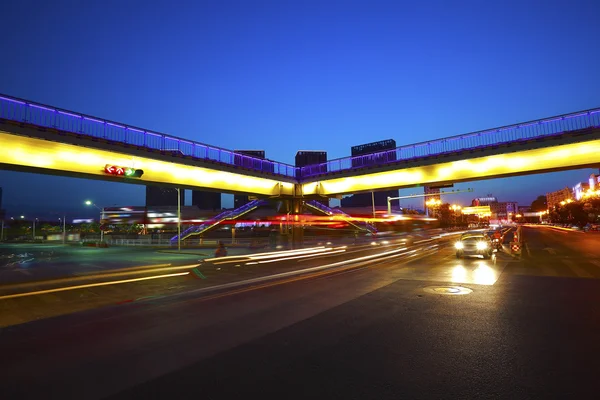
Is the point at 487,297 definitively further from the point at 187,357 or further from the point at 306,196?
the point at 306,196

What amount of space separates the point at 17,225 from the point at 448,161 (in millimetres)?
239801

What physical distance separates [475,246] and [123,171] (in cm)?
2401

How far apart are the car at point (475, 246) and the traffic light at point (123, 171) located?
75.0 feet

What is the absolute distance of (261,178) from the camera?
36969 millimetres

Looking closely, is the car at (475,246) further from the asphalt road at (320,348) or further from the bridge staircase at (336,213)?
the bridge staircase at (336,213)

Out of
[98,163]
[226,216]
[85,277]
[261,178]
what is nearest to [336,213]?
[226,216]

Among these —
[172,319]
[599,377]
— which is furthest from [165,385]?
[599,377]

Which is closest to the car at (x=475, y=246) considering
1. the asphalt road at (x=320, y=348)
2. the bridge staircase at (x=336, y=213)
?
the asphalt road at (x=320, y=348)

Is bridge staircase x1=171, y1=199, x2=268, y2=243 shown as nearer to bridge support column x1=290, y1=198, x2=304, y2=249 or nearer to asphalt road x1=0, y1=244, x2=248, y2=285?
bridge support column x1=290, y1=198, x2=304, y2=249

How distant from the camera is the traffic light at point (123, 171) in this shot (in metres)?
23.1

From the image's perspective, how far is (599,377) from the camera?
4.45 metres

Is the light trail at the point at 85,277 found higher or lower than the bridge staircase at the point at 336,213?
lower

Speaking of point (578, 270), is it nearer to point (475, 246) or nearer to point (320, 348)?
point (475, 246)

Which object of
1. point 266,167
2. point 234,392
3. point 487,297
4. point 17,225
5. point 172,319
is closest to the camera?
point 234,392
